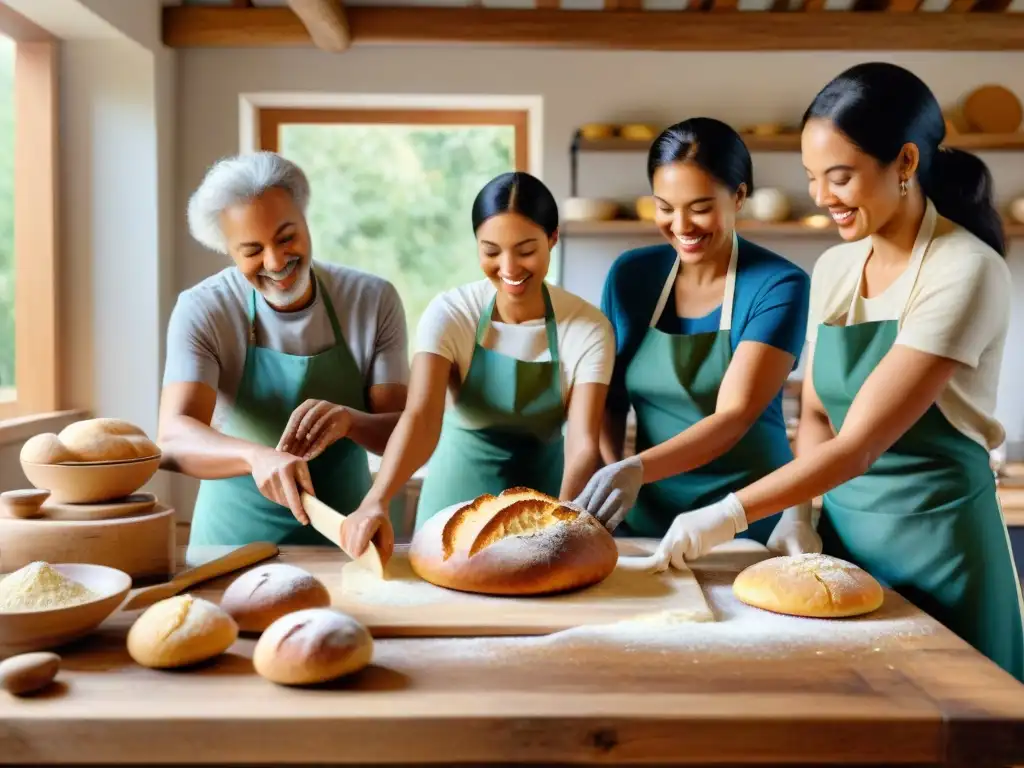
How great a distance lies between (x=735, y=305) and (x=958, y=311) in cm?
48

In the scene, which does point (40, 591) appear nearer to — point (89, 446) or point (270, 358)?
point (89, 446)

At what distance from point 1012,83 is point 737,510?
356 centimetres

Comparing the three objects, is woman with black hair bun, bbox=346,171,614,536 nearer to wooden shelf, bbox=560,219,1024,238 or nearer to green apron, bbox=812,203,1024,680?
green apron, bbox=812,203,1024,680

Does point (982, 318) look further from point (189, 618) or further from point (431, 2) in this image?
point (431, 2)

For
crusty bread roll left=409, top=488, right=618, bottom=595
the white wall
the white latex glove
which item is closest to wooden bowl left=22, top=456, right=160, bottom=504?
crusty bread roll left=409, top=488, right=618, bottom=595

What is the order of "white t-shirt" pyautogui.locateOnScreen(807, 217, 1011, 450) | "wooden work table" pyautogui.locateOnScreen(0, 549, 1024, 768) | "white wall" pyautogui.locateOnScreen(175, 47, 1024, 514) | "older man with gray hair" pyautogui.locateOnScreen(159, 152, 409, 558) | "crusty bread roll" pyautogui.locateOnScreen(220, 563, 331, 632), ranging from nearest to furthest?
"wooden work table" pyautogui.locateOnScreen(0, 549, 1024, 768) < "crusty bread roll" pyautogui.locateOnScreen(220, 563, 331, 632) < "white t-shirt" pyautogui.locateOnScreen(807, 217, 1011, 450) < "older man with gray hair" pyautogui.locateOnScreen(159, 152, 409, 558) < "white wall" pyautogui.locateOnScreen(175, 47, 1024, 514)

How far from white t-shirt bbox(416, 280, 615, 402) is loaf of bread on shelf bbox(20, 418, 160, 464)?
60 cm

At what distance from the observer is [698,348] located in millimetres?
1888

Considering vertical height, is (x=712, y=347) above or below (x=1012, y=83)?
below

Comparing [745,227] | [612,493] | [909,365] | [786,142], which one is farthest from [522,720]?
[786,142]

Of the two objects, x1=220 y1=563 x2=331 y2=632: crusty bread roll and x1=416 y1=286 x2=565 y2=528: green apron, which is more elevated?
x1=416 y1=286 x2=565 y2=528: green apron

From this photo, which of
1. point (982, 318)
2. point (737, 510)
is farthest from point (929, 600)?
point (982, 318)

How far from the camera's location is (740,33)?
155 inches

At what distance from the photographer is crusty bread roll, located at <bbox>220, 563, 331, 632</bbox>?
1.16m
